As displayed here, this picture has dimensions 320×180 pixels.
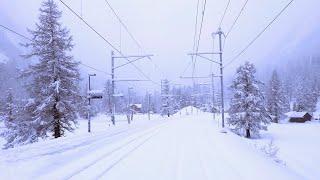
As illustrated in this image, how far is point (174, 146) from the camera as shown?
14.9 m

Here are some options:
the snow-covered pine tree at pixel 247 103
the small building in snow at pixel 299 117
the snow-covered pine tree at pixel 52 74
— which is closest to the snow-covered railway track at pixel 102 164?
the snow-covered pine tree at pixel 52 74

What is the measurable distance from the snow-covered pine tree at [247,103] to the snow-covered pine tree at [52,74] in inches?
1060

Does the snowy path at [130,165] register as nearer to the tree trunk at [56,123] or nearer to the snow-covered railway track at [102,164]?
the snow-covered railway track at [102,164]

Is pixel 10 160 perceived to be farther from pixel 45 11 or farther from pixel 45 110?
pixel 45 11

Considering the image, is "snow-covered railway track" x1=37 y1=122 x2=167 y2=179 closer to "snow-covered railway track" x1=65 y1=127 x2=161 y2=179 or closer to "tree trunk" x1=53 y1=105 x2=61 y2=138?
"snow-covered railway track" x1=65 y1=127 x2=161 y2=179

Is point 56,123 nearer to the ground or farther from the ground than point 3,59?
nearer to the ground

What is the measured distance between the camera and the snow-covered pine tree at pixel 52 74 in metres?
28.0

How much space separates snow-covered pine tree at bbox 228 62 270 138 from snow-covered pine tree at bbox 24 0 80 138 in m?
26.9

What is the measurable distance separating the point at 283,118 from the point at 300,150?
2398 inches

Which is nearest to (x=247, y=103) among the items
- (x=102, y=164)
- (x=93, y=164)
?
(x=102, y=164)

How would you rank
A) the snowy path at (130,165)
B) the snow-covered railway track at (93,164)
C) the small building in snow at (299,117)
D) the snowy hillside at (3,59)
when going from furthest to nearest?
the snowy hillside at (3,59), the small building in snow at (299,117), the snowy path at (130,165), the snow-covered railway track at (93,164)

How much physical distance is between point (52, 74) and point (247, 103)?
29.6m

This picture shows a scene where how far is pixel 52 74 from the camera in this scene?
2836 cm

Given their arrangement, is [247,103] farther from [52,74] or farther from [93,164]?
[93,164]
